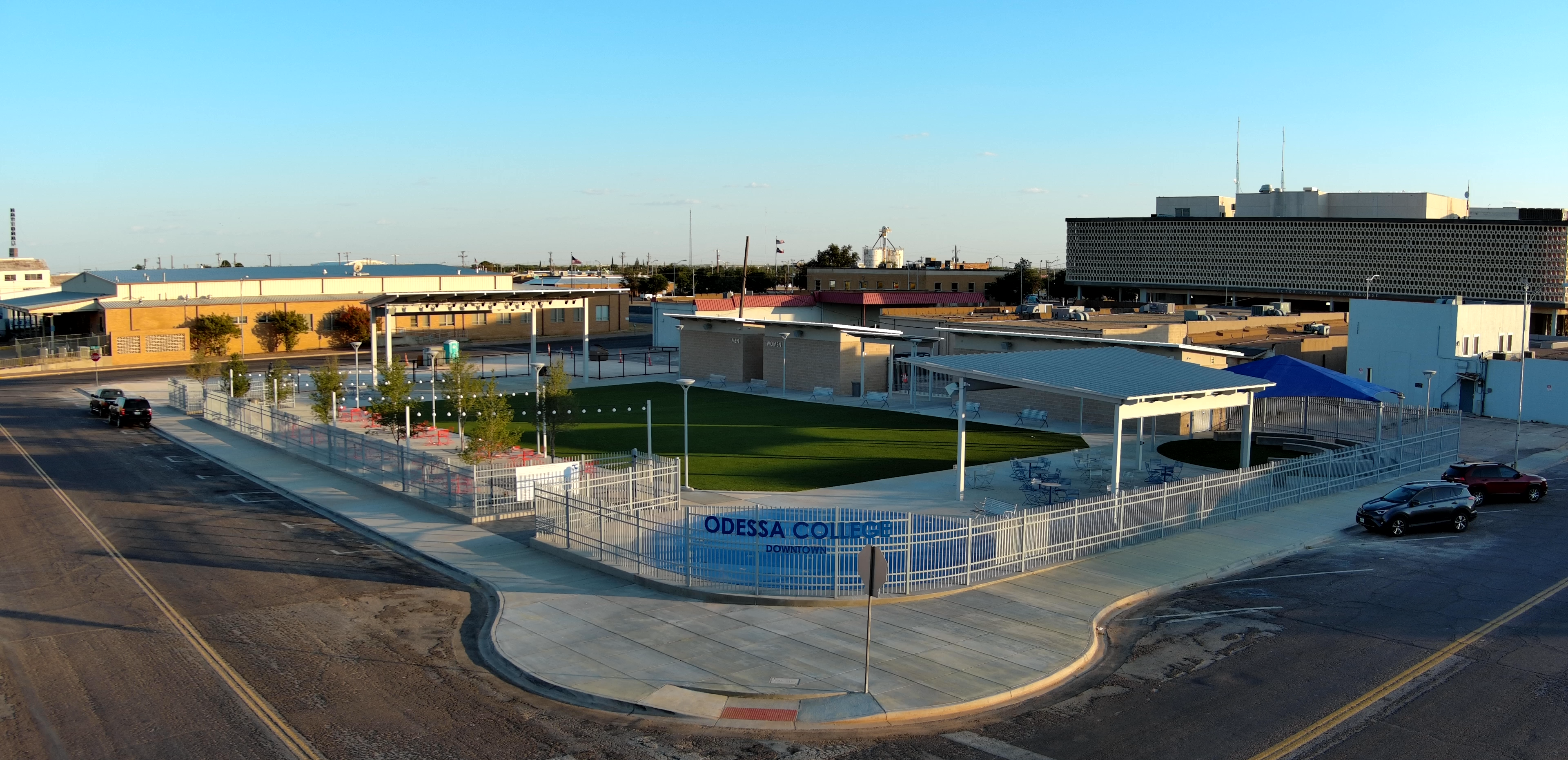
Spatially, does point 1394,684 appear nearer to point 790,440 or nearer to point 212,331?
point 790,440

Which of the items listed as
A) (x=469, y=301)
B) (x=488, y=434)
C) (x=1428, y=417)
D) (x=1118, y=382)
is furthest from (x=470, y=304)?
(x=1428, y=417)

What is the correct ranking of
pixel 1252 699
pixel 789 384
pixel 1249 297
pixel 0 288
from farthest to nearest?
1. pixel 1249 297
2. pixel 0 288
3. pixel 789 384
4. pixel 1252 699

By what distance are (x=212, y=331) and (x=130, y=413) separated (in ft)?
103

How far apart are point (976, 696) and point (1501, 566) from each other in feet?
46.7

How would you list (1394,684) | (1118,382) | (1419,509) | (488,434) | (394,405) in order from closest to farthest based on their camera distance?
(1394,684), (1419,509), (1118,382), (488,434), (394,405)

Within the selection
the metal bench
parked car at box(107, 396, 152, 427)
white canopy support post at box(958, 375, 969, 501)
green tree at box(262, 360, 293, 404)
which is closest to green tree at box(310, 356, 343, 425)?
green tree at box(262, 360, 293, 404)

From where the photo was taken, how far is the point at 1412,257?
421ft

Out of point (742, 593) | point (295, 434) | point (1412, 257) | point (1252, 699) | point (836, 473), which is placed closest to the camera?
point (1252, 699)

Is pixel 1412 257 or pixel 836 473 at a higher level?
pixel 1412 257

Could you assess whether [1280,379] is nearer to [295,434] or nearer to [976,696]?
[976,696]

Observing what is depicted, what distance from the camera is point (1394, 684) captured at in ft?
52.1

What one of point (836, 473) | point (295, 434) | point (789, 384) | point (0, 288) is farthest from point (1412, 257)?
point (0, 288)

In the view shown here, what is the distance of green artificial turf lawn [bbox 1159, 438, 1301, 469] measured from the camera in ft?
115

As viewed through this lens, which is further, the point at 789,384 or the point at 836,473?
the point at 789,384
